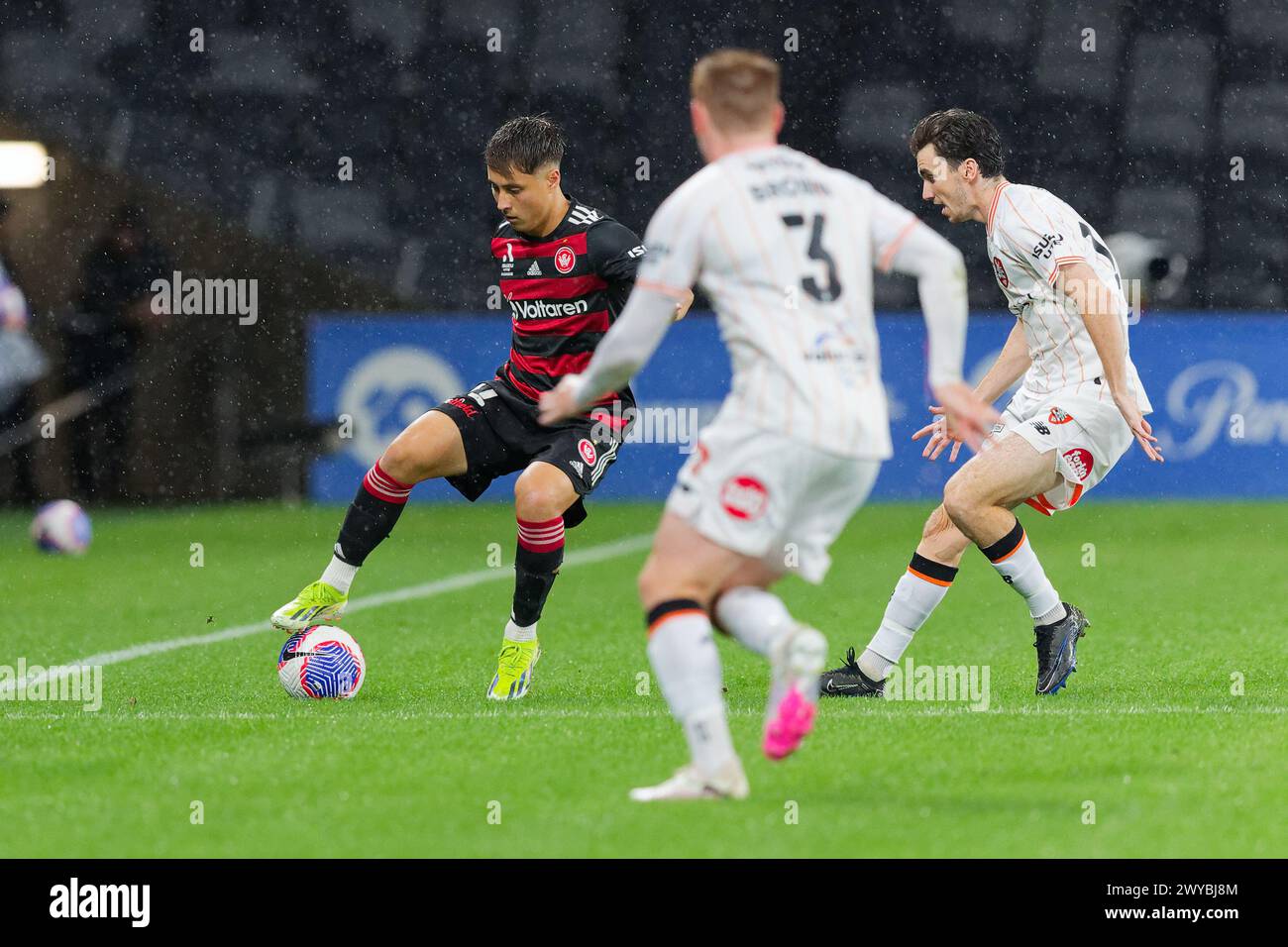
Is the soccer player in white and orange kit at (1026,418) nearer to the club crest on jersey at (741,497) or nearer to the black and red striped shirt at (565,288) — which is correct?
the black and red striped shirt at (565,288)

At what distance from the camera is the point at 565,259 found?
6.90 metres

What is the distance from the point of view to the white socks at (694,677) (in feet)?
14.1

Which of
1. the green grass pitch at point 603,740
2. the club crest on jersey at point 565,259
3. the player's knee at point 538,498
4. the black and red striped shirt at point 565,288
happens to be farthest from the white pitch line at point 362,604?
the club crest on jersey at point 565,259

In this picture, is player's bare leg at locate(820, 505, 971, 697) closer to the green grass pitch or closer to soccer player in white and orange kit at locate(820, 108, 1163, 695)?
soccer player in white and orange kit at locate(820, 108, 1163, 695)

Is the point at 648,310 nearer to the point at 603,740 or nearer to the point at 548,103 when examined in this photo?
the point at 603,740

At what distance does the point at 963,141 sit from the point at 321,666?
2825mm

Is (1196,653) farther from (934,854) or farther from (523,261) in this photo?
(934,854)

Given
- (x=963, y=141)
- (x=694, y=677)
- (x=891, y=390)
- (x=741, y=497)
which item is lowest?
(x=694, y=677)

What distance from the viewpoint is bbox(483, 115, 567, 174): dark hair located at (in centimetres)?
666

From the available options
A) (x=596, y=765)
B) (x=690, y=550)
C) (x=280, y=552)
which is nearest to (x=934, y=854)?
(x=690, y=550)

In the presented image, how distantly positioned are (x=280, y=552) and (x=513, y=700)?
646 centimetres

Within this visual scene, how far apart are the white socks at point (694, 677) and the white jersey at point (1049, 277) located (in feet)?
8.73

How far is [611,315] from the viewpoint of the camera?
7000 millimetres

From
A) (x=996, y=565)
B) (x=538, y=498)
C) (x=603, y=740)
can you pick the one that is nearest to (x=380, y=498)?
(x=538, y=498)
